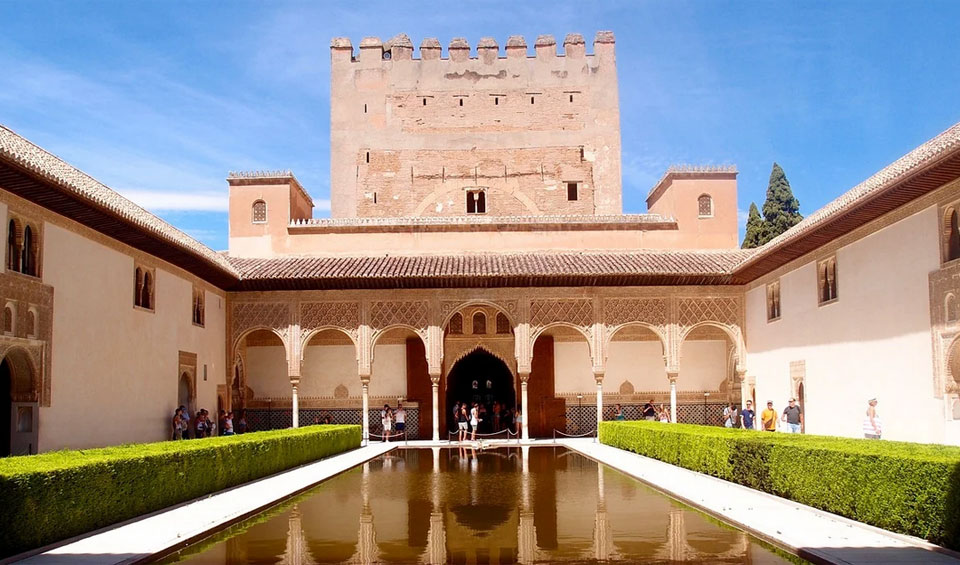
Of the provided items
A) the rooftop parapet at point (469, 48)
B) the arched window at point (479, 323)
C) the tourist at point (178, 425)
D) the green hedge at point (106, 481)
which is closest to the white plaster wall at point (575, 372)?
the arched window at point (479, 323)

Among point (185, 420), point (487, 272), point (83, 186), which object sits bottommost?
point (185, 420)

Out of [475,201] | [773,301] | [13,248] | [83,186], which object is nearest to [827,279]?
Result: [773,301]

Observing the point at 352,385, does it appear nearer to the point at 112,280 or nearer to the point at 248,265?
the point at 248,265

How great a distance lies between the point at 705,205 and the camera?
1022 inches

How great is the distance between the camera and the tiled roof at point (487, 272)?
71.1 feet

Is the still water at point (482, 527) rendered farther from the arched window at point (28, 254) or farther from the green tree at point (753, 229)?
the green tree at point (753, 229)

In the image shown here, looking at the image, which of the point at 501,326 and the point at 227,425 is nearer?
the point at 227,425

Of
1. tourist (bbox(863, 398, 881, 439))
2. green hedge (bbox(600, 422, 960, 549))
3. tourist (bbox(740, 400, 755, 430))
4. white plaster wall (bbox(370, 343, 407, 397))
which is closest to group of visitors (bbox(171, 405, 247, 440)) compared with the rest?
white plaster wall (bbox(370, 343, 407, 397))

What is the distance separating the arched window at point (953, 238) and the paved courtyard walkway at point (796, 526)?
4096mm

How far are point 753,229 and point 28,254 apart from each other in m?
30.4

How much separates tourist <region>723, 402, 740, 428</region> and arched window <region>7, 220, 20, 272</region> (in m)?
15.6

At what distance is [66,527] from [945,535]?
23.1ft

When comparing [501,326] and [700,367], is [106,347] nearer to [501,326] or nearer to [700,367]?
[501,326]

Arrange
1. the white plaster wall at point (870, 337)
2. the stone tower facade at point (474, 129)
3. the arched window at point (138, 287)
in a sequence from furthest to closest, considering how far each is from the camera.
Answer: the stone tower facade at point (474, 129) → the arched window at point (138, 287) → the white plaster wall at point (870, 337)
